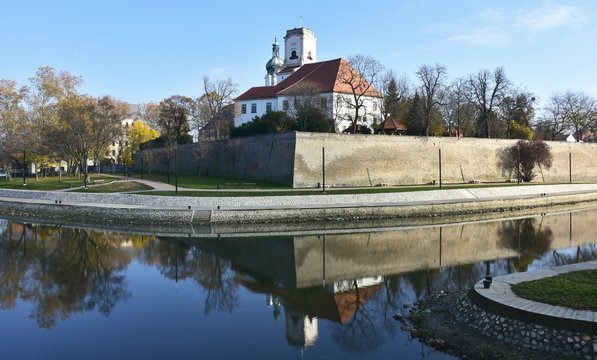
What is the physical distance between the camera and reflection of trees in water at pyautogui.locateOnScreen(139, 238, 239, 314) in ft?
32.9

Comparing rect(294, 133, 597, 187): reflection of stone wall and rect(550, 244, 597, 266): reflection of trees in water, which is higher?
rect(294, 133, 597, 187): reflection of stone wall

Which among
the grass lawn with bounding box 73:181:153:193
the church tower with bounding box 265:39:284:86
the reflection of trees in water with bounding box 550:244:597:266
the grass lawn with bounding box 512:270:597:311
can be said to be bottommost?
the reflection of trees in water with bounding box 550:244:597:266

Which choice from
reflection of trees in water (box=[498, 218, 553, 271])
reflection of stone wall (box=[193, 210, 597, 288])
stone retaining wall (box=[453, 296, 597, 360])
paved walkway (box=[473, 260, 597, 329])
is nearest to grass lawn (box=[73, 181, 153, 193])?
reflection of stone wall (box=[193, 210, 597, 288])

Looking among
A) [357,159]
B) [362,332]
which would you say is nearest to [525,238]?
[362,332]

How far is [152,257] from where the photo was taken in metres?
14.2

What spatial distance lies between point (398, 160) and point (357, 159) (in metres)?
3.48

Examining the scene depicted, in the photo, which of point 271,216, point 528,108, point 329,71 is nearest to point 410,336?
point 271,216

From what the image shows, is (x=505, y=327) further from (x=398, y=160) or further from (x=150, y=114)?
(x=150, y=114)

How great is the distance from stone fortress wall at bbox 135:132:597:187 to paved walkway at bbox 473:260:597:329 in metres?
17.8

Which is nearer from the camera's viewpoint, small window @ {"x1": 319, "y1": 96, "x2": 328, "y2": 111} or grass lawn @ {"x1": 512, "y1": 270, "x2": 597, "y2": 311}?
grass lawn @ {"x1": 512, "y1": 270, "x2": 597, "y2": 311}

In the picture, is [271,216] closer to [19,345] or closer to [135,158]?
[19,345]

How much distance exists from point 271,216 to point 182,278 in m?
8.27

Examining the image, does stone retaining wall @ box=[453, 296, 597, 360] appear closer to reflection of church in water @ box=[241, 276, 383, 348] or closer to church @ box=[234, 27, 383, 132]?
reflection of church in water @ box=[241, 276, 383, 348]

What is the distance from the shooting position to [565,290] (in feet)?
23.9
